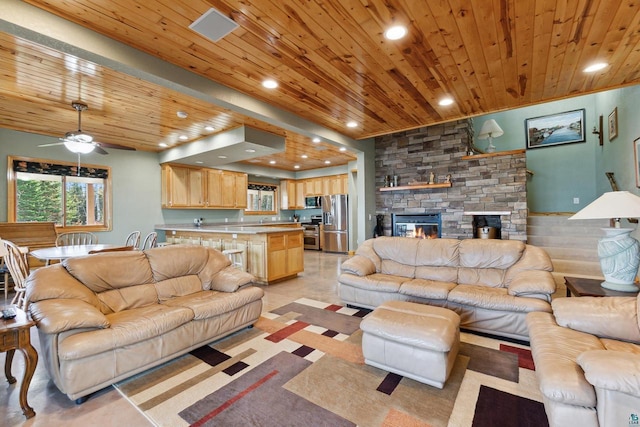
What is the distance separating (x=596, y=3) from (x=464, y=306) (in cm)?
270

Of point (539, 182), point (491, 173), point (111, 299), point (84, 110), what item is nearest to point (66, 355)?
point (111, 299)

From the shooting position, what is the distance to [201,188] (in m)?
7.19

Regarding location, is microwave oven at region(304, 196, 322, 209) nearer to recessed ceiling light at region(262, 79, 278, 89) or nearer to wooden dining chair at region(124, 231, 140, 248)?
wooden dining chair at region(124, 231, 140, 248)

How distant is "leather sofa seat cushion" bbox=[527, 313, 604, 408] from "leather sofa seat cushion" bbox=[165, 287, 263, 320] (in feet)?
7.82

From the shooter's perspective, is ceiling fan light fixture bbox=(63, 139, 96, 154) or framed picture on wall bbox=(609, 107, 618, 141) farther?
framed picture on wall bbox=(609, 107, 618, 141)

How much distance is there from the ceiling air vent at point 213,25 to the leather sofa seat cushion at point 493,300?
3.22 meters

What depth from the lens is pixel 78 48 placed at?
2.22 metres

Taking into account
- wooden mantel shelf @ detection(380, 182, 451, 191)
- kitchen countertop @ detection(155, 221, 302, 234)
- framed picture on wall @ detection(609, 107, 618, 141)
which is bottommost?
kitchen countertop @ detection(155, 221, 302, 234)

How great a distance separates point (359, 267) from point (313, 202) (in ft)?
19.1

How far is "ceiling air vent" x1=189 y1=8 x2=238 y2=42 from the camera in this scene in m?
2.07

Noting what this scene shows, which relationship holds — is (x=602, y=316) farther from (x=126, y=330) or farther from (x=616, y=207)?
(x=126, y=330)

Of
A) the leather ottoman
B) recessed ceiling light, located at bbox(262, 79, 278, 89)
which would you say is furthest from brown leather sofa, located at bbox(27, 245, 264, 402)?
recessed ceiling light, located at bbox(262, 79, 278, 89)

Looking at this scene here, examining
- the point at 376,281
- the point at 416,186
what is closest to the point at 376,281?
the point at 376,281

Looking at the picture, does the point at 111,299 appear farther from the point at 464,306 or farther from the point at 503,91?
the point at 503,91
